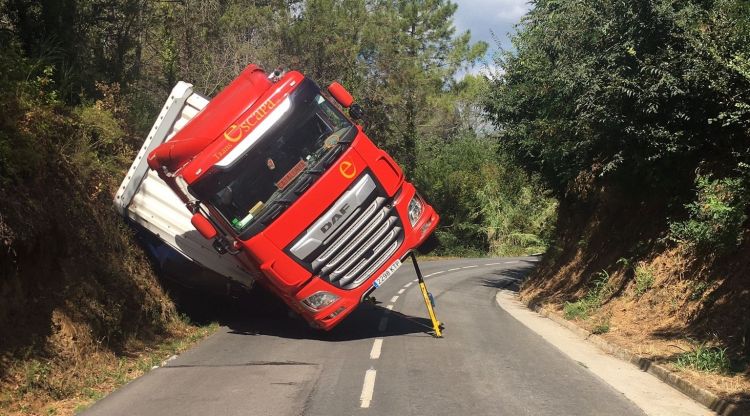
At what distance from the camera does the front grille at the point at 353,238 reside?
929 centimetres

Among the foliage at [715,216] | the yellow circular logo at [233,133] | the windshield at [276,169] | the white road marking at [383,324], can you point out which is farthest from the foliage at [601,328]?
the yellow circular logo at [233,133]

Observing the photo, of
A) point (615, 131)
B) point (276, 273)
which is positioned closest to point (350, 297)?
point (276, 273)

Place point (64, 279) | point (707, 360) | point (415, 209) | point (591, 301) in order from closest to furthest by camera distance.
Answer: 1. point (707, 360)
2. point (64, 279)
3. point (415, 209)
4. point (591, 301)

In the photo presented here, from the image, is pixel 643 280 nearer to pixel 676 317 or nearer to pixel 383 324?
pixel 676 317

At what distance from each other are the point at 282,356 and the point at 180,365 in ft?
4.78

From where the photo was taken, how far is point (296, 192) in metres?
9.14

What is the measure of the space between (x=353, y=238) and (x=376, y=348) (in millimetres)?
→ 1830

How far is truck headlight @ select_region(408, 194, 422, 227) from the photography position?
1007 cm

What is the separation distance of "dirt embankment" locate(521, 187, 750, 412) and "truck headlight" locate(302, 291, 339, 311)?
4.49 meters

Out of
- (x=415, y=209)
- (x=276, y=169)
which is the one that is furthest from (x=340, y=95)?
(x=415, y=209)

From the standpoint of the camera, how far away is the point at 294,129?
9.39 m

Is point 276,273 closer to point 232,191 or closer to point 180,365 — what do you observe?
point 232,191

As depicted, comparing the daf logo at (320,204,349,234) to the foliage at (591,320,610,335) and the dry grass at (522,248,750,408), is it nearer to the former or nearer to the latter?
the dry grass at (522,248,750,408)

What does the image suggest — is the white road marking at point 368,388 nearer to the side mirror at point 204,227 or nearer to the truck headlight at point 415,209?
the truck headlight at point 415,209
